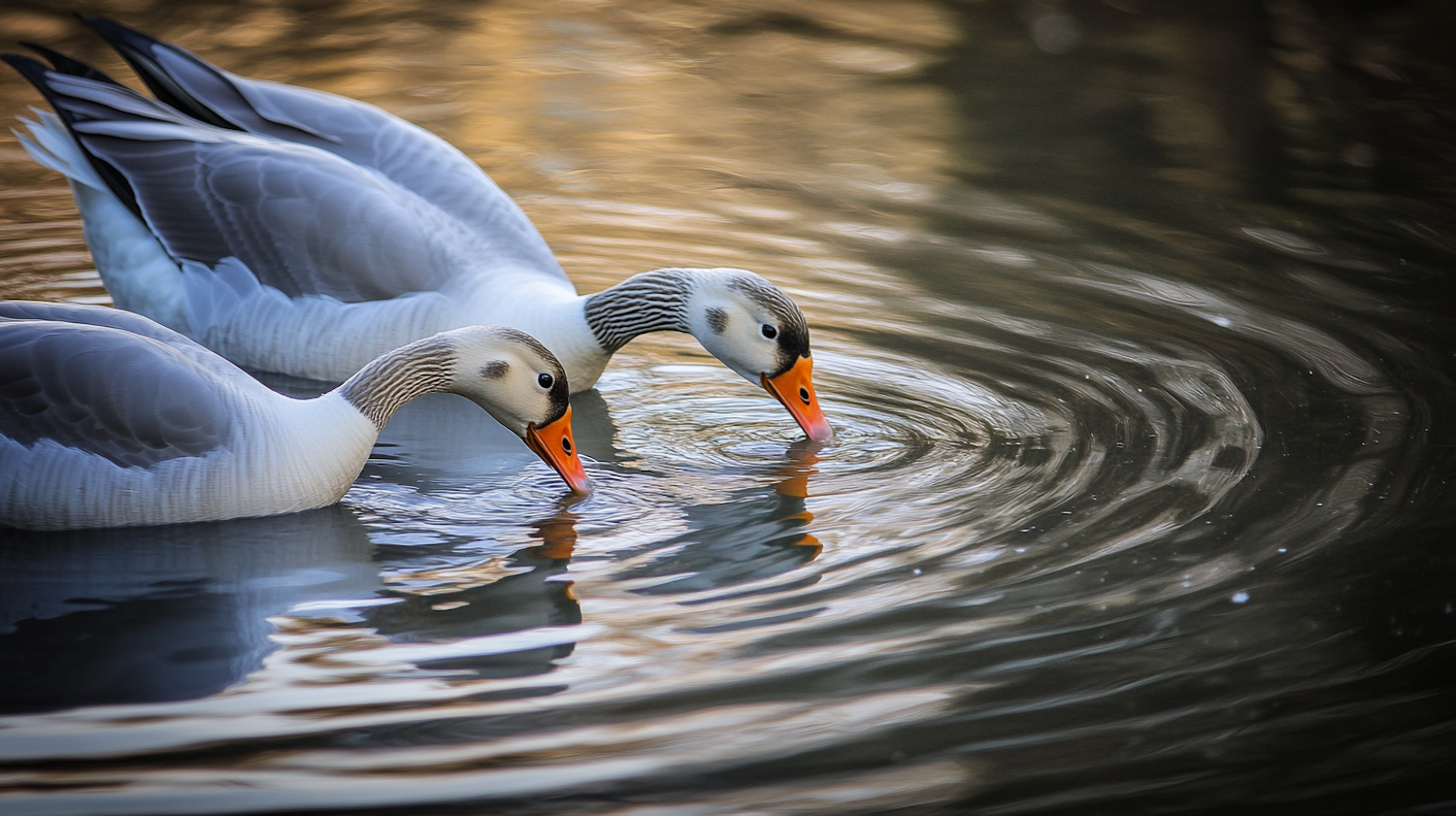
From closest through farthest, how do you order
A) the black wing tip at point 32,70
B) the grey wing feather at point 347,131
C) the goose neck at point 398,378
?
1. the goose neck at point 398,378
2. the black wing tip at point 32,70
3. the grey wing feather at point 347,131

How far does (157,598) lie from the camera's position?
4859 mm

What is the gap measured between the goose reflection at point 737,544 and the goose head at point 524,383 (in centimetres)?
58

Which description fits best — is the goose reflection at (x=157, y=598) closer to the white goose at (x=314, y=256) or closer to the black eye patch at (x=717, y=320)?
the white goose at (x=314, y=256)

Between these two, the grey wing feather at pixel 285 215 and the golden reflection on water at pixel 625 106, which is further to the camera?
the golden reflection on water at pixel 625 106

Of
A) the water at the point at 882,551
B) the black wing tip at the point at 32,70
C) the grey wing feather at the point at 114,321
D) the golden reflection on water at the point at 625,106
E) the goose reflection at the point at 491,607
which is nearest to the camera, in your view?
the water at the point at 882,551

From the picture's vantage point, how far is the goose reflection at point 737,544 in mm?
5133

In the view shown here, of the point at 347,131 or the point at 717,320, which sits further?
the point at 347,131

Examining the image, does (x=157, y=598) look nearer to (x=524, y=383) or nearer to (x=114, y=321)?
(x=114, y=321)

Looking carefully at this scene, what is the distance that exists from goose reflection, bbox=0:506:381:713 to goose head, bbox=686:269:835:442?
1.98 meters

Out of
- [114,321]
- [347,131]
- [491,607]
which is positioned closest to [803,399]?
[491,607]

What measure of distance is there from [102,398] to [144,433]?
0.19m

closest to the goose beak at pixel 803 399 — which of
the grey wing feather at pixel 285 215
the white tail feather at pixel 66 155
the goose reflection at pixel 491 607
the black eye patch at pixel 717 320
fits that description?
the black eye patch at pixel 717 320

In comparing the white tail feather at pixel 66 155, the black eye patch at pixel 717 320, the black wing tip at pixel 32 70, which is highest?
the black wing tip at pixel 32 70

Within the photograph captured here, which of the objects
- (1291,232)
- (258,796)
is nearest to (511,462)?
(258,796)
